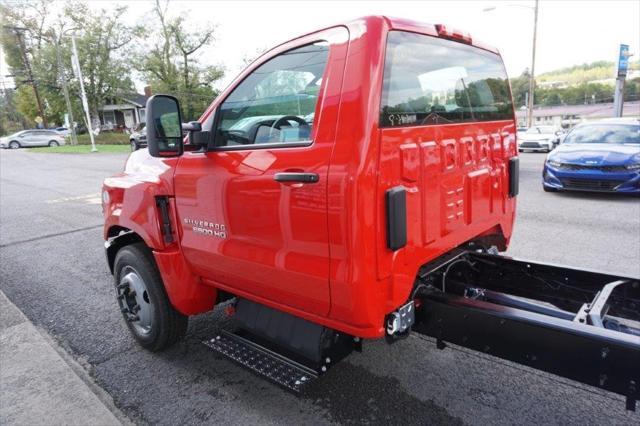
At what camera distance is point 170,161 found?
2920mm

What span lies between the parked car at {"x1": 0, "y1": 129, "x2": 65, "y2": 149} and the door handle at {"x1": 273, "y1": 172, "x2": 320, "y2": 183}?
43.4m

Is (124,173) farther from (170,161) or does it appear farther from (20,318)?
(20,318)

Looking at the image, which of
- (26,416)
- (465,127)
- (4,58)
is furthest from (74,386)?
(4,58)

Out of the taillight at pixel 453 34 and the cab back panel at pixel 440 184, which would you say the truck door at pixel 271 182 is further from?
the taillight at pixel 453 34

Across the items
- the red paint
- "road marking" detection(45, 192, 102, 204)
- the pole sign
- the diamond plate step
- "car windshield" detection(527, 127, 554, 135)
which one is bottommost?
"car windshield" detection(527, 127, 554, 135)

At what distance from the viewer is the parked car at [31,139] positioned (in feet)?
125

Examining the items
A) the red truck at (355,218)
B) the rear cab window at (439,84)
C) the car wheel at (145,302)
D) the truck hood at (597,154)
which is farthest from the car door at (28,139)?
the rear cab window at (439,84)

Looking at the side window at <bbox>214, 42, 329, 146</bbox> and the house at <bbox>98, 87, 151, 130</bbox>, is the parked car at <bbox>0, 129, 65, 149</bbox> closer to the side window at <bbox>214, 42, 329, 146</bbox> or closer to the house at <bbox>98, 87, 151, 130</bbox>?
the house at <bbox>98, 87, 151, 130</bbox>

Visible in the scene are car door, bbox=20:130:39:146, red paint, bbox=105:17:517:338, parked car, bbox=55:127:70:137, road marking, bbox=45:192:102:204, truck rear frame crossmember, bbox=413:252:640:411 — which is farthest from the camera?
parked car, bbox=55:127:70:137

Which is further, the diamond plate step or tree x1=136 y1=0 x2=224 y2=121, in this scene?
tree x1=136 y1=0 x2=224 y2=121

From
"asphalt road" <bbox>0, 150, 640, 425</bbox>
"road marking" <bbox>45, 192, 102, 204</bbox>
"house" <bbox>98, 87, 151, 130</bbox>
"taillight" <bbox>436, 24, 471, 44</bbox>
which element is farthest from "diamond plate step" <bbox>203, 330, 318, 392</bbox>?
"house" <bbox>98, 87, 151, 130</bbox>

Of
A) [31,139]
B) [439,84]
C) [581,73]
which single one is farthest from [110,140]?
[581,73]

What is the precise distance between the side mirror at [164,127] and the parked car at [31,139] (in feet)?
140

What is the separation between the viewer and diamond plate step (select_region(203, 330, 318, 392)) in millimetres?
2418
